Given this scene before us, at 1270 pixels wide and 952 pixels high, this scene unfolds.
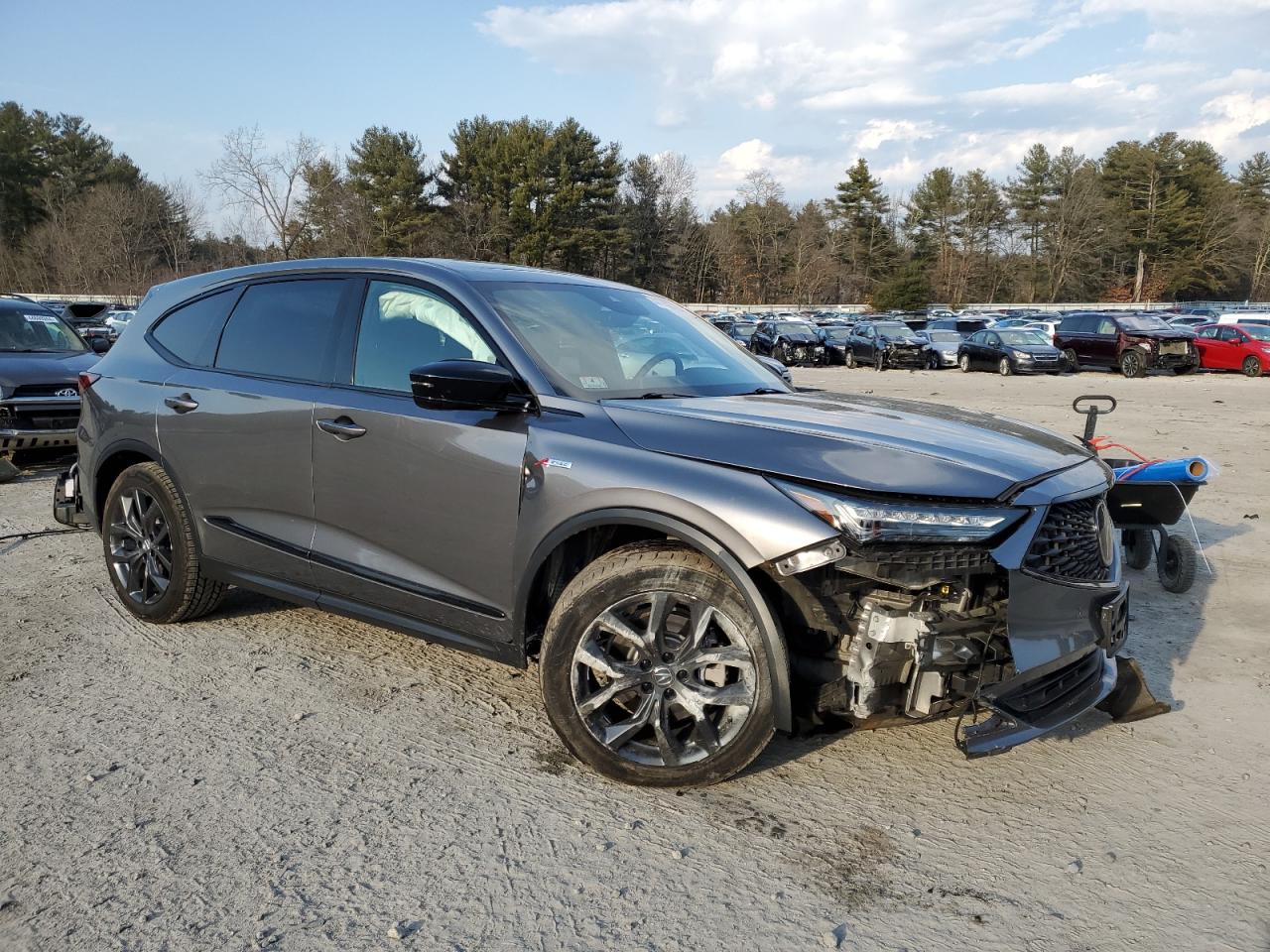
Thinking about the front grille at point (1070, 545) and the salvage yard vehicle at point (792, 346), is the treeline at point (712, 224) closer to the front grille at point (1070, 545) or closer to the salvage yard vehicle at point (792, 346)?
the salvage yard vehicle at point (792, 346)

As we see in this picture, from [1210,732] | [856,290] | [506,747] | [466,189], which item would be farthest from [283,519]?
[856,290]

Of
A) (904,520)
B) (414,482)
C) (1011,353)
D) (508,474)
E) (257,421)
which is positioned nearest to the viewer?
(904,520)

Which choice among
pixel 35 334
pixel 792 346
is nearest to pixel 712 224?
pixel 792 346

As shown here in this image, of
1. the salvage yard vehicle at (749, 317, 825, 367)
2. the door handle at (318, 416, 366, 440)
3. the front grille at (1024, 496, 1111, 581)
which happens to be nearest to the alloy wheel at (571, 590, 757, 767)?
the front grille at (1024, 496, 1111, 581)

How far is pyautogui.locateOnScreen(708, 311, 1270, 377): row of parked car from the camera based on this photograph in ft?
84.2

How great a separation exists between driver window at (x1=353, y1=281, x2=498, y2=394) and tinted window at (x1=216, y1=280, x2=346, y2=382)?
0.20 m

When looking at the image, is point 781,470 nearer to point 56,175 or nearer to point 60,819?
point 60,819

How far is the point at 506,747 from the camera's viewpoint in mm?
3498

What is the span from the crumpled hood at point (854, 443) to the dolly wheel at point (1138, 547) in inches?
104

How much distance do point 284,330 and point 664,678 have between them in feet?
7.93

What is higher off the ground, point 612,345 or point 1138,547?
point 612,345

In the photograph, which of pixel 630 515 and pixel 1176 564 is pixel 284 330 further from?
pixel 1176 564

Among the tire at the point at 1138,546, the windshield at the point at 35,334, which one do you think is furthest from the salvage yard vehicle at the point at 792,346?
the tire at the point at 1138,546

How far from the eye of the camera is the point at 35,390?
30.5ft
